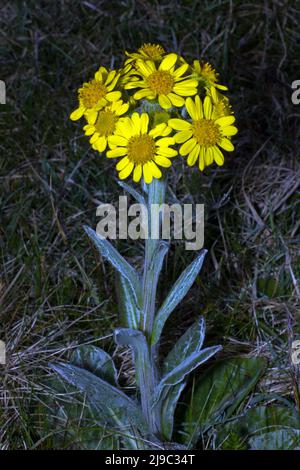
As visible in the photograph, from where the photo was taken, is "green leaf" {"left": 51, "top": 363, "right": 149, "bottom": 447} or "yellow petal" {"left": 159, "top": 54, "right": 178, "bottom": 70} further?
"green leaf" {"left": 51, "top": 363, "right": 149, "bottom": 447}

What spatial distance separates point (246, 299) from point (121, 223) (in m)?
0.52

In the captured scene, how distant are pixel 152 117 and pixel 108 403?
27.6 inches

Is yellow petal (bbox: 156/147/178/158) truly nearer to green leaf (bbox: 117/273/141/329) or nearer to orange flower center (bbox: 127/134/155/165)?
orange flower center (bbox: 127/134/155/165)

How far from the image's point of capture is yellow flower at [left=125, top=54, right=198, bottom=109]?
144cm

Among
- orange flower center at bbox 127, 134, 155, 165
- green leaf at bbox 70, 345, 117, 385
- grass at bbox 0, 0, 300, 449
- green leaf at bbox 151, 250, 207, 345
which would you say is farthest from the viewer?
grass at bbox 0, 0, 300, 449

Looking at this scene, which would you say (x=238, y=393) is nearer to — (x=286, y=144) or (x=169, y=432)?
(x=169, y=432)

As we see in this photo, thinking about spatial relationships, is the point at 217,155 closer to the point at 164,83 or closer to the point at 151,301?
the point at 164,83

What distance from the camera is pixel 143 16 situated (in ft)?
10.3

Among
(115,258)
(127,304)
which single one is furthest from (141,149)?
(127,304)

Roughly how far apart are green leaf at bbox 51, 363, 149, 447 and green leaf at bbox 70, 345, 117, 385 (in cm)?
10

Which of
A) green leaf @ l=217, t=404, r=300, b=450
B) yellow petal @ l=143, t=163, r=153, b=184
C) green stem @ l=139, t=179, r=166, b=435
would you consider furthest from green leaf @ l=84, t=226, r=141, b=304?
green leaf @ l=217, t=404, r=300, b=450

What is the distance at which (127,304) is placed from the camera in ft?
5.79

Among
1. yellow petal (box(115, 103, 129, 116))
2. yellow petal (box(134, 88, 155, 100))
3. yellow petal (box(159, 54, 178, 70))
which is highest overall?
yellow petal (box(159, 54, 178, 70))

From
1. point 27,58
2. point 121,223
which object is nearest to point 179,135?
point 121,223
